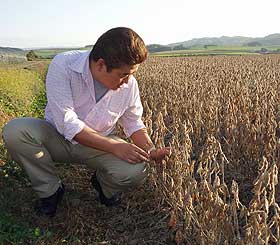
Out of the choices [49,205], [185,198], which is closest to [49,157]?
[49,205]

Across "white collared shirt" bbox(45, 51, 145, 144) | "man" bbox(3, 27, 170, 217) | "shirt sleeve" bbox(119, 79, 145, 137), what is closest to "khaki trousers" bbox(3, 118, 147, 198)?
"man" bbox(3, 27, 170, 217)

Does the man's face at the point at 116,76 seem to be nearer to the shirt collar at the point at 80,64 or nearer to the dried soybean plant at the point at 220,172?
the shirt collar at the point at 80,64

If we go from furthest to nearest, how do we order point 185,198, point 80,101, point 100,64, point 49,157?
point 49,157 < point 80,101 < point 100,64 < point 185,198

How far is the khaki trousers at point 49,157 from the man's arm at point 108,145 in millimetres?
219

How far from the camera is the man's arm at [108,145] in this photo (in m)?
3.05

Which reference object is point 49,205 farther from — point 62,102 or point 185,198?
point 185,198

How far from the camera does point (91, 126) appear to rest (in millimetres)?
3326

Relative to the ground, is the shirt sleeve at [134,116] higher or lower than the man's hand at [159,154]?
higher

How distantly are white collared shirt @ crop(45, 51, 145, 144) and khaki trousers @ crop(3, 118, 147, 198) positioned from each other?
0.47ft

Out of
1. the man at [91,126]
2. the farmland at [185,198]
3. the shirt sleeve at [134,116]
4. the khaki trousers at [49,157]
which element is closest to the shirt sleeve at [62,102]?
the man at [91,126]

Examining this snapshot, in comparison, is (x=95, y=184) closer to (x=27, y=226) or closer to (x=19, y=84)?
(x=27, y=226)

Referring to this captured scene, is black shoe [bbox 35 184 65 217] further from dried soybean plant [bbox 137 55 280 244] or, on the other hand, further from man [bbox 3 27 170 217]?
dried soybean plant [bbox 137 55 280 244]

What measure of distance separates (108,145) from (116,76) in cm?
50

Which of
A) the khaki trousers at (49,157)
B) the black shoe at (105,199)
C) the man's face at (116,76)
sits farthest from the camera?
the black shoe at (105,199)
